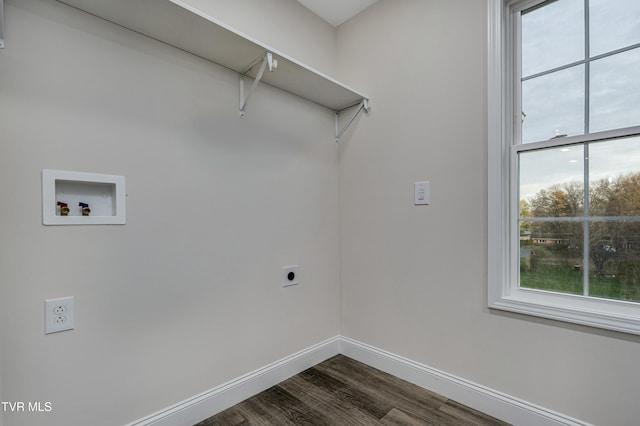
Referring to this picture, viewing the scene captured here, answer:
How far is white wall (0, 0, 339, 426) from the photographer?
3.55ft

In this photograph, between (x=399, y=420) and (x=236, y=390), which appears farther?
(x=236, y=390)

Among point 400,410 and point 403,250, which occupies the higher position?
point 403,250

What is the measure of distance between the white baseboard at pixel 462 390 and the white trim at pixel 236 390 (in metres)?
0.30

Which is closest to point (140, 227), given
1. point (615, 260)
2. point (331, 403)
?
point (331, 403)

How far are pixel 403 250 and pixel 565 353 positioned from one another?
88cm

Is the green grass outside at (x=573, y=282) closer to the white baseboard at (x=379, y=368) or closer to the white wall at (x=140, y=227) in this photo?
the white baseboard at (x=379, y=368)

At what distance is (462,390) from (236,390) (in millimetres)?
1216

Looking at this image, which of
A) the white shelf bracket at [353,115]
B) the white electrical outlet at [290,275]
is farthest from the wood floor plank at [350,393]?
the white shelf bracket at [353,115]

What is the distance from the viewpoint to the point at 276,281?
185 centimetres

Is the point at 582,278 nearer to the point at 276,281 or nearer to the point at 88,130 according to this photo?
the point at 276,281

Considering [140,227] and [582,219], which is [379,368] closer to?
[582,219]

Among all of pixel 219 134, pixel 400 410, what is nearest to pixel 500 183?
pixel 400 410

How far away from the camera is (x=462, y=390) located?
5.31ft

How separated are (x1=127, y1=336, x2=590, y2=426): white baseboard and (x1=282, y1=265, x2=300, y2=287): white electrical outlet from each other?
46cm
